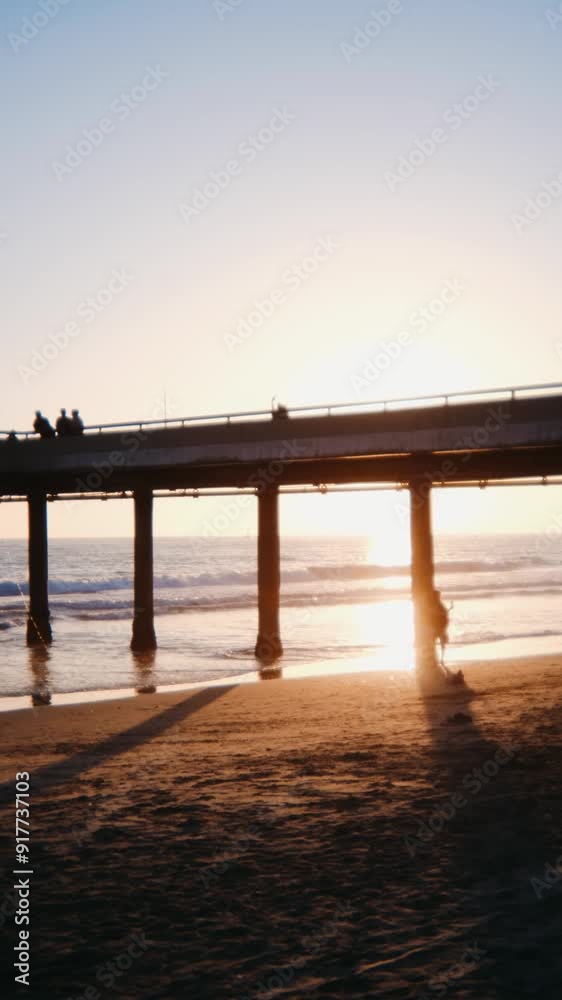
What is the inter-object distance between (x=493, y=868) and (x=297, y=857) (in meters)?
1.44

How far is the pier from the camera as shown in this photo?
20.5 m

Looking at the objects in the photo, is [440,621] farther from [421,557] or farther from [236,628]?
[236,628]

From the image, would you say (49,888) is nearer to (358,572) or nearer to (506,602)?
(506,602)

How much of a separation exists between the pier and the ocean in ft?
6.00

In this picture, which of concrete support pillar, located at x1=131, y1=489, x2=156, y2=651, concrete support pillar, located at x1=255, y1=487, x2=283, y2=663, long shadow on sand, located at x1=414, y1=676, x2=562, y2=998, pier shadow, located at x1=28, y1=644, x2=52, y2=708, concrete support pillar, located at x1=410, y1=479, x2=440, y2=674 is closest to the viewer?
long shadow on sand, located at x1=414, y1=676, x2=562, y2=998

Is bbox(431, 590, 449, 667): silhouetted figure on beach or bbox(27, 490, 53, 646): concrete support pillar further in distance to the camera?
bbox(27, 490, 53, 646): concrete support pillar

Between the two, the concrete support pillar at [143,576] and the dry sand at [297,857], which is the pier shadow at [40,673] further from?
the dry sand at [297,857]

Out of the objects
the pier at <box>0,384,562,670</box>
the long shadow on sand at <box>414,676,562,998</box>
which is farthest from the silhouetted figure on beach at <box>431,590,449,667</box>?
the long shadow on sand at <box>414,676,562,998</box>

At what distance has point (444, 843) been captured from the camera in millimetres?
7234

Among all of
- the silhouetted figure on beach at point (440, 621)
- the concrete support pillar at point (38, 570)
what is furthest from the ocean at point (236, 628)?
the silhouetted figure on beach at point (440, 621)

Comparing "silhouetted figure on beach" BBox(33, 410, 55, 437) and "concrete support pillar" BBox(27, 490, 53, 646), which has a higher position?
"silhouetted figure on beach" BBox(33, 410, 55, 437)

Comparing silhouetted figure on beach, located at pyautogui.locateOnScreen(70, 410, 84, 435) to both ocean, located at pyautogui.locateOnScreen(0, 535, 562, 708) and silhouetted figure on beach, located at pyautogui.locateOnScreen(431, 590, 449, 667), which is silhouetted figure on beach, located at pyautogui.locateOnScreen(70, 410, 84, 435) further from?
silhouetted figure on beach, located at pyautogui.locateOnScreen(431, 590, 449, 667)

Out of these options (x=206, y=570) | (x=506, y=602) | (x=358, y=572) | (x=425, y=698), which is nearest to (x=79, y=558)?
(x=206, y=570)

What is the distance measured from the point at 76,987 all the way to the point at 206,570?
84623 mm
